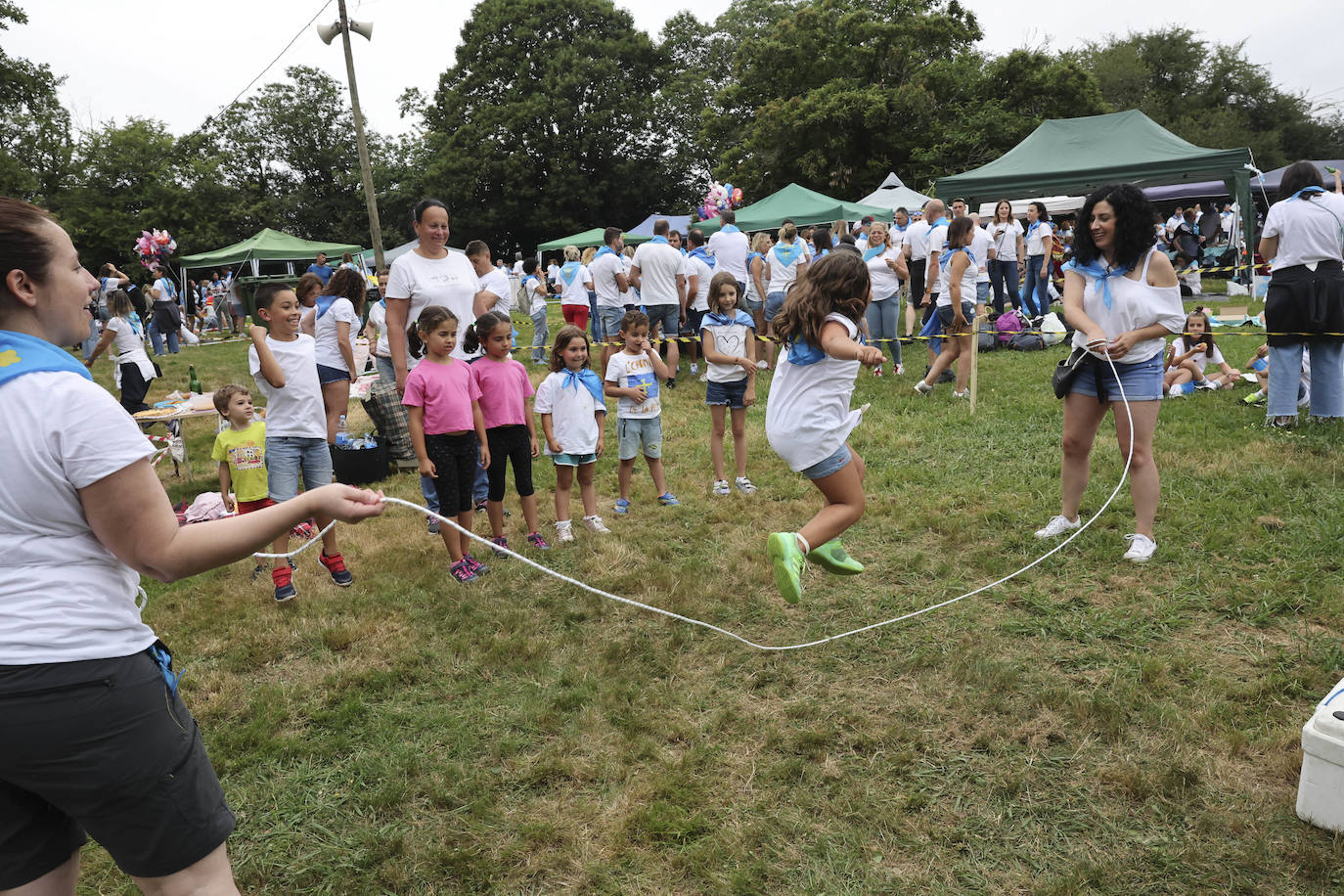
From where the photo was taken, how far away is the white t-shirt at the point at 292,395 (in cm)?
489

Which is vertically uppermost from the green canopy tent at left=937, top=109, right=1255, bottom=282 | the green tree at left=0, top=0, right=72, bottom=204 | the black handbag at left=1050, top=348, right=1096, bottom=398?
the green tree at left=0, top=0, right=72, bottom=204

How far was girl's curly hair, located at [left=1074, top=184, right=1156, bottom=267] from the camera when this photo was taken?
14.3 feet

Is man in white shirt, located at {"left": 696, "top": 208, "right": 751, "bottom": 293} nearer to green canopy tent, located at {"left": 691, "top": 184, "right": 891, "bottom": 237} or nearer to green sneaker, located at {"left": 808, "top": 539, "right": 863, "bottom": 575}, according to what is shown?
green canopy tent, located at {"left": 691, "top": 184, "right": 891, "bottom": 237}

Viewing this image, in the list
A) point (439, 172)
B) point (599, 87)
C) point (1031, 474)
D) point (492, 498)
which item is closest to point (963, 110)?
point (599, 87)

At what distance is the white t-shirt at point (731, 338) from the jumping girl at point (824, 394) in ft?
6.54

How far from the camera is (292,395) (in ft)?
16.1

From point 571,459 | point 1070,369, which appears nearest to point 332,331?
point 571,459

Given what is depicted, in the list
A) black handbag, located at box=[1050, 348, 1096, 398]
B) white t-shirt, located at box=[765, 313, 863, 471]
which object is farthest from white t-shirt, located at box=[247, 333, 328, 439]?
black handbag, located at box=[1050, 348, 1096, 398]

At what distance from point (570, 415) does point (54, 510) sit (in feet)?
13.3

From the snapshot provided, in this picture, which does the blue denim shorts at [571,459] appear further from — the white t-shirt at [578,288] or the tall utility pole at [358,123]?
the tall utility pole at [358,123]

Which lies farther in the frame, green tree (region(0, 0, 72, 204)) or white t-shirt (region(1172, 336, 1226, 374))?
green tree (region(0, 0, 72, 204))

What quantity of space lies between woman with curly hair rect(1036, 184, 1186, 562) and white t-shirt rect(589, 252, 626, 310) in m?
7.76

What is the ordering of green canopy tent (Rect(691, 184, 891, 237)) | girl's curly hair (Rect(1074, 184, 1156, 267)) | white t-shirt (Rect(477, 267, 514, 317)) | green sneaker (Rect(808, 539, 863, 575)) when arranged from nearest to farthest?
green sneaker (Rect(808, 539, 863, 575)), girl's curly hair (Rect(1074, 184, 1156, 267)), white t-shirt (Rect(477, 267, 514, 317)), green canopy tent (Rect(691, 184, 891, 237))

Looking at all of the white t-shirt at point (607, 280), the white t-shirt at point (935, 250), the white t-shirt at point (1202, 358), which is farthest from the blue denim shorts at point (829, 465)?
the white t-shirt at point (607, 280)
